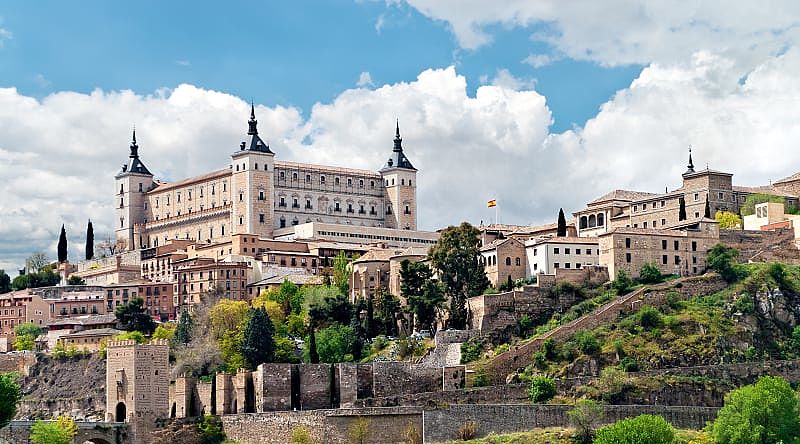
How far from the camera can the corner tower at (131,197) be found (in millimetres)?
139500

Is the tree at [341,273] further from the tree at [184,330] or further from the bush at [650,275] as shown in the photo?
the bush at [650,275]

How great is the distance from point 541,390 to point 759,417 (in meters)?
11.0

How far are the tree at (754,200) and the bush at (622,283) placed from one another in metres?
15.7

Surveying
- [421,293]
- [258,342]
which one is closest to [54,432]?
[258,342]

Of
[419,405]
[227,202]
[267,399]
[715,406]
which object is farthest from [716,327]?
[227,202]

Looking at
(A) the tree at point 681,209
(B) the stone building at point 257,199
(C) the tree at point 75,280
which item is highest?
(B) the stone building at point 257,199

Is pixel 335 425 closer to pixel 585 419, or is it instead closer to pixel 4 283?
pixel 585 419

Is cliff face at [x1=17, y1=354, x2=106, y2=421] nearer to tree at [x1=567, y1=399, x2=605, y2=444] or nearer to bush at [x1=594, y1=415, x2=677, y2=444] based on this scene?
tree at [x1=567, y1=399, x2=605, y2=444]

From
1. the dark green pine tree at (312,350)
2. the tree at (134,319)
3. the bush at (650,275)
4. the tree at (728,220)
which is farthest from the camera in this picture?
the tree at (134,319)

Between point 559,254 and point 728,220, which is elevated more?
point 728,220

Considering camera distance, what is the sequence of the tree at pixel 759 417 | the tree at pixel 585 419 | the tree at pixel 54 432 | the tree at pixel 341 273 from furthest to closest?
the tree at pixel 341 273, the tree at pixel 54 432, the tree at pixel 585 419, the tree at pixel 759 417

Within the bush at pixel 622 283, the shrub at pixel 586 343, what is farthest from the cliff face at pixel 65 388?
the bush at pixel 622 283

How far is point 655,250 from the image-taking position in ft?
311

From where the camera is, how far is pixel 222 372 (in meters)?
89.4
